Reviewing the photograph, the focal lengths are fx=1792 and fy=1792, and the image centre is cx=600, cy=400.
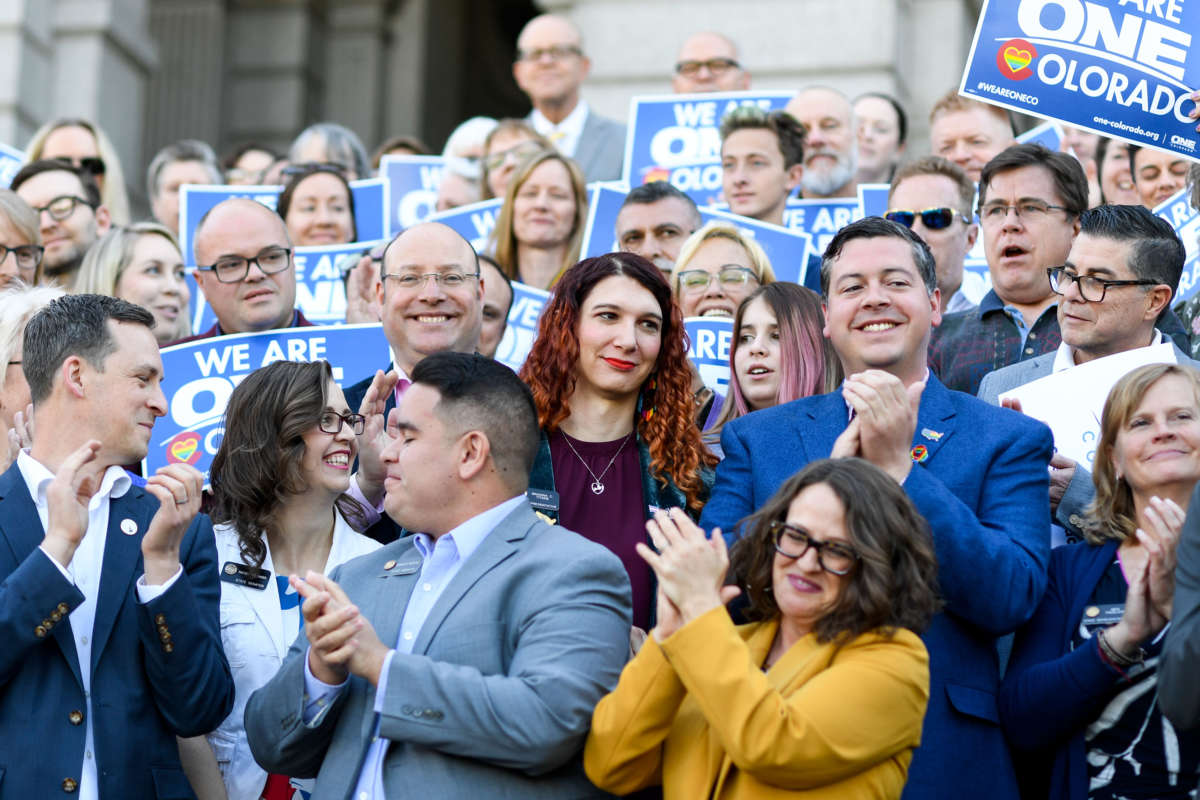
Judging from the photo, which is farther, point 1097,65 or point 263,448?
point 1097,65

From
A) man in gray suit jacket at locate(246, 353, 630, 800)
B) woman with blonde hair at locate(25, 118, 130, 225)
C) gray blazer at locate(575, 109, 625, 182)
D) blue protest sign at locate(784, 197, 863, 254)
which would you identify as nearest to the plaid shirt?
blue protest sign at locate(784, 197, 863, 254)

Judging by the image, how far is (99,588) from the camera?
496cm

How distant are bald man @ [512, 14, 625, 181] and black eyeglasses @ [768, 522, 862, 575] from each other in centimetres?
606

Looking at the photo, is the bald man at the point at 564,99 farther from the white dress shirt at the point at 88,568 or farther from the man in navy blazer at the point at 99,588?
the white dress shirt at the point at 88,568

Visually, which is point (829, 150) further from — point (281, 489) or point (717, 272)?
point (281, 489)

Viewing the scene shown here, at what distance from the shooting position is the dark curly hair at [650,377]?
17.7 ft

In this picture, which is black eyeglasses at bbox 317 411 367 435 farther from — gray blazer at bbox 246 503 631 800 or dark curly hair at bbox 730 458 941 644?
dark curly hair at bbox 730 458 941 644

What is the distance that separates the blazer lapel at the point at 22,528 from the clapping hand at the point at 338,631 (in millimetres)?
799

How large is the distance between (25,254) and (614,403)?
307 centimetres

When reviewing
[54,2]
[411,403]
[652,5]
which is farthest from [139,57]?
[411,403]

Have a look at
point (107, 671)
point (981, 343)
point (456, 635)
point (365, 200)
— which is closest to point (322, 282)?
point (365, 200)

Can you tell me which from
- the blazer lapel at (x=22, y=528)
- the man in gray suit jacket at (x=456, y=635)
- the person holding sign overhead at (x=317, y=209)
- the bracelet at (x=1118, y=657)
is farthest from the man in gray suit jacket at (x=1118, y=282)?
the person holding sign overhead at (x=317, y=209)

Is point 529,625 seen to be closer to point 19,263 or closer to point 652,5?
point 19,263

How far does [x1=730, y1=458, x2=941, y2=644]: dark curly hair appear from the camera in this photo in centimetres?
419
